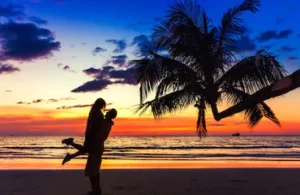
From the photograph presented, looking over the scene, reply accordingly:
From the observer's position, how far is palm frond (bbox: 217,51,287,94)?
9594 millimetres

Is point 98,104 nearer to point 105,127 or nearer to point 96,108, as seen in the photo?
point 96,108

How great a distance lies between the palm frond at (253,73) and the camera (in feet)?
31.5

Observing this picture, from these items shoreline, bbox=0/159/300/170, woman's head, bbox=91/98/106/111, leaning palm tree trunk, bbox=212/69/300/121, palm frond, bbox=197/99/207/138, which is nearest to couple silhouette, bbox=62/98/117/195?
woman's head, bbox=91/98/106/111

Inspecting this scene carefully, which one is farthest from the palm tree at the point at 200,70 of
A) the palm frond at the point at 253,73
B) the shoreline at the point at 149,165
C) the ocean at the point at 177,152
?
the ocean at the point at 177,152

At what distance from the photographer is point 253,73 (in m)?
9.97

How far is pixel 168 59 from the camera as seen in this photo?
11023 millimetres

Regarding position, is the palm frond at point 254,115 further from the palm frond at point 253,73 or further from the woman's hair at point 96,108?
the woman's hair at point 96,108

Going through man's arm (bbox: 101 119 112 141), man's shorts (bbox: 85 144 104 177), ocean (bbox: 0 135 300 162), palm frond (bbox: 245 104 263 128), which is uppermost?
palm frond (bbox: 245 104 263 128)

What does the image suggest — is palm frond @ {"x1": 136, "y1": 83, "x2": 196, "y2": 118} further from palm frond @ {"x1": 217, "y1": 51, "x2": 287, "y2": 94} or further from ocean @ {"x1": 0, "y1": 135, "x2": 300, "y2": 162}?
ocean @ {"x1": 0, "y1": 135, "x2": 300, "y2": 162}

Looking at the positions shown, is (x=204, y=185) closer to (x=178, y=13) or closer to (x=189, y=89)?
(x=189, y=89)

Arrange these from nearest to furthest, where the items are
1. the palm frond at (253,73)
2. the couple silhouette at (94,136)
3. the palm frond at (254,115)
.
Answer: the couple silhouette at (94,136) → the palm frond at (253,73) → the palm frond at (254,115)

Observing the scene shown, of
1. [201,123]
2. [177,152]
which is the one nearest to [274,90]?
[201,123]

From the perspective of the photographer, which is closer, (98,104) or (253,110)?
(98,104)

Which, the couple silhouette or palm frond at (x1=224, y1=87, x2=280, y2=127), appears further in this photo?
palm frond at (x1=224, y1=87, x2=280, y2=127)
